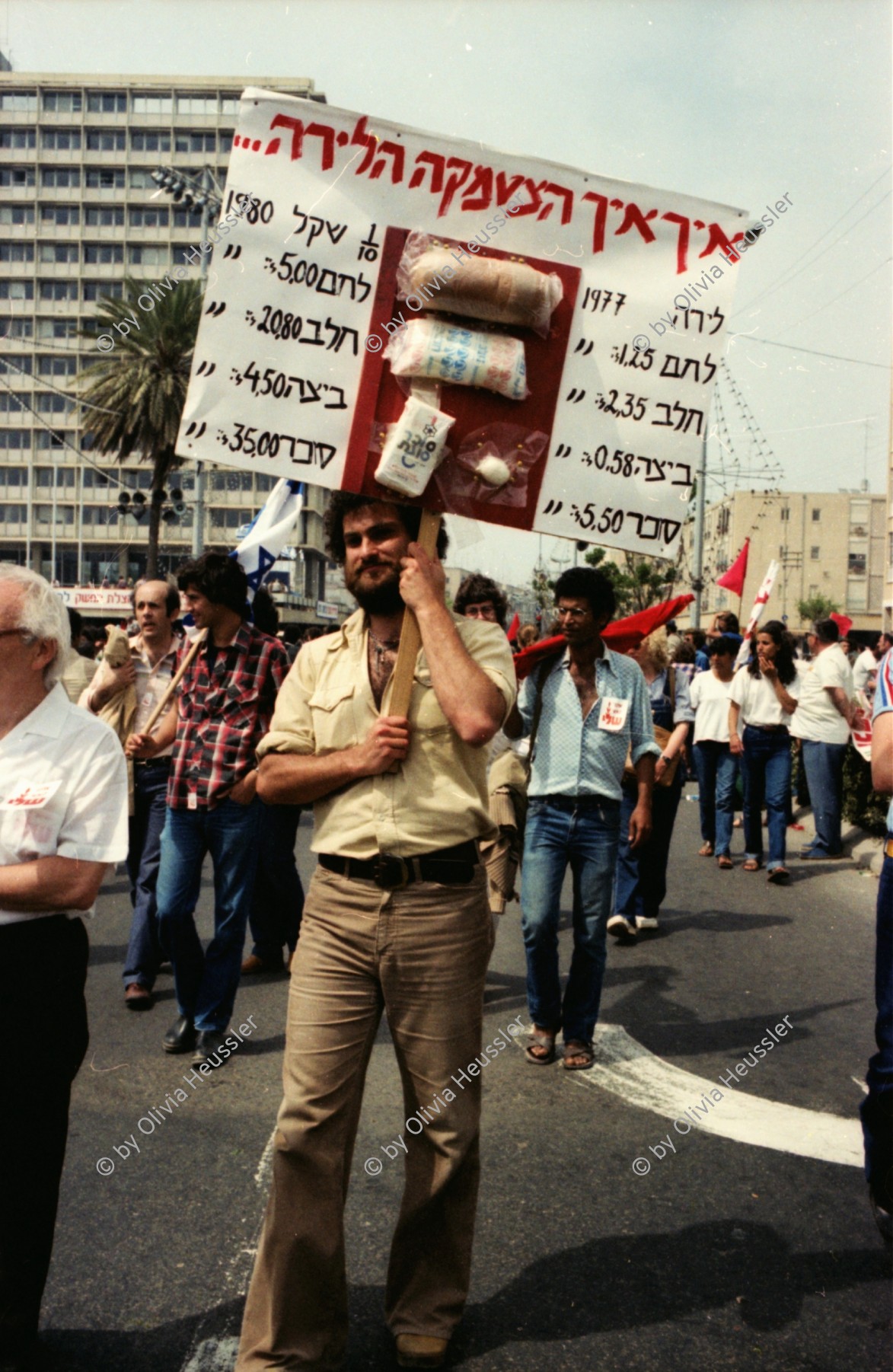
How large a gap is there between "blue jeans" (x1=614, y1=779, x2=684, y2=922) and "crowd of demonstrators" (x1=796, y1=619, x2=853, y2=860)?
309cm

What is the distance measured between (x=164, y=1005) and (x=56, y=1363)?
313 centimetres

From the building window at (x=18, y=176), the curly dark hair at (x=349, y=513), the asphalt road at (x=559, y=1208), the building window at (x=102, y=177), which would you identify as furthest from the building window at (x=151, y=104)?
the curly dark hair at (x=349, y=513)

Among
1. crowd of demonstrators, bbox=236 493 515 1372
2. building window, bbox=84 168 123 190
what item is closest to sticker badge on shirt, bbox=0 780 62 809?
crowd of demonstrators, bbox=236 493 515 1372

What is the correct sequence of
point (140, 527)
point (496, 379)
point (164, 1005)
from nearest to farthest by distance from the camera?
1. point (496, 379)
2. point (164, 1005)
3. point (140, 527)

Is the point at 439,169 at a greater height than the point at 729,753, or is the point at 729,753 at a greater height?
the point at 439,169

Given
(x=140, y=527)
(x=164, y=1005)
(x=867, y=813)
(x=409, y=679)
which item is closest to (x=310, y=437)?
(x=409, y=679)

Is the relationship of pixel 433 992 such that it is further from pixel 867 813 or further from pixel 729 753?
pixel 867 813

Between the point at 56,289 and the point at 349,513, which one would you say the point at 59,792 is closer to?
the point at 349,513

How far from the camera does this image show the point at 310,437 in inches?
121

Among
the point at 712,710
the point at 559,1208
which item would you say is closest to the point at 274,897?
the point at 559,1208

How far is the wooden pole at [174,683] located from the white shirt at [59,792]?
2.63 metres

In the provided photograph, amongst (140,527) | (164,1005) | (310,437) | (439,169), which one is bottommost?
(164,1005)

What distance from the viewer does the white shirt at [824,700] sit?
1041cm

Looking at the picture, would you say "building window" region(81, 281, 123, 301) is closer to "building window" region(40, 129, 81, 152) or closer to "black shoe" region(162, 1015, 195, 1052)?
"building window" region(40, 129, 81, 152)
